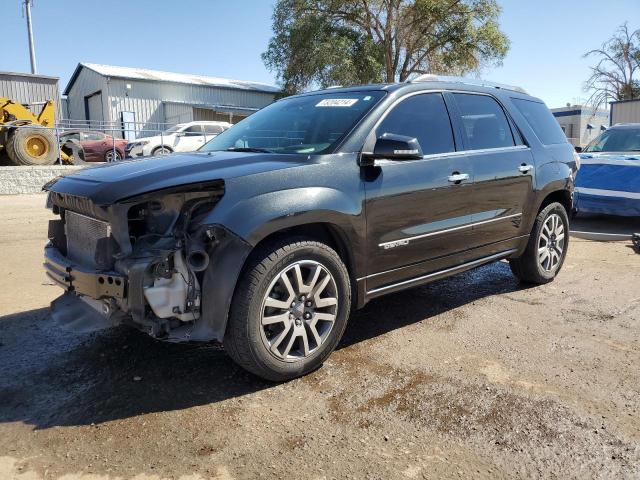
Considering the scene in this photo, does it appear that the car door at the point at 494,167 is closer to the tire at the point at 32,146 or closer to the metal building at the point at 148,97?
the tire at the point at 32,146

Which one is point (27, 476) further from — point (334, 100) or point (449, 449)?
point (334, 100)

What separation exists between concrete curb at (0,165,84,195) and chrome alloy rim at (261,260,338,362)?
1173 cm

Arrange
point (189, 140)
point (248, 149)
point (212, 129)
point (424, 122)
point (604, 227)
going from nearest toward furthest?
point (248, 149)
point (424, 122)
point (604, 227)
point (189, 140)
point (212, 129)

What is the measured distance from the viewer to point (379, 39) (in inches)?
1182

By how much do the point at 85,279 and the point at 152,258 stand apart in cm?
44

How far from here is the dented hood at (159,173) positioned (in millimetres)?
2791

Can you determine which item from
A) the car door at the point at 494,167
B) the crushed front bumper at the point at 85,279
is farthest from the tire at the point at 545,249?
the crushed front bumper at the point at 85,279

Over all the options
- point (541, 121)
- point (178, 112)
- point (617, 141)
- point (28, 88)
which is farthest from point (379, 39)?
point (541, 121)

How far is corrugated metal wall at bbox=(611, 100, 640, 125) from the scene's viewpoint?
74.7 feet

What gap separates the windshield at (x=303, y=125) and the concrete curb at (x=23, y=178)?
10.4 m

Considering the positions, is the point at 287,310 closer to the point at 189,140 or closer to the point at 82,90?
the point at 189,140

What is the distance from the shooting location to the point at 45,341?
3842 millimetres

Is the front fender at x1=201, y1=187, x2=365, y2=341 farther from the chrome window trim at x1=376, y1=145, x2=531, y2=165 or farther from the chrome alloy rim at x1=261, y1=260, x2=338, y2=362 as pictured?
the chrome window trim at x1=376, y1=145, x2=531, y2=165

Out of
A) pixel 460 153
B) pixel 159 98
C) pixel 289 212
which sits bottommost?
pixel 289 212
